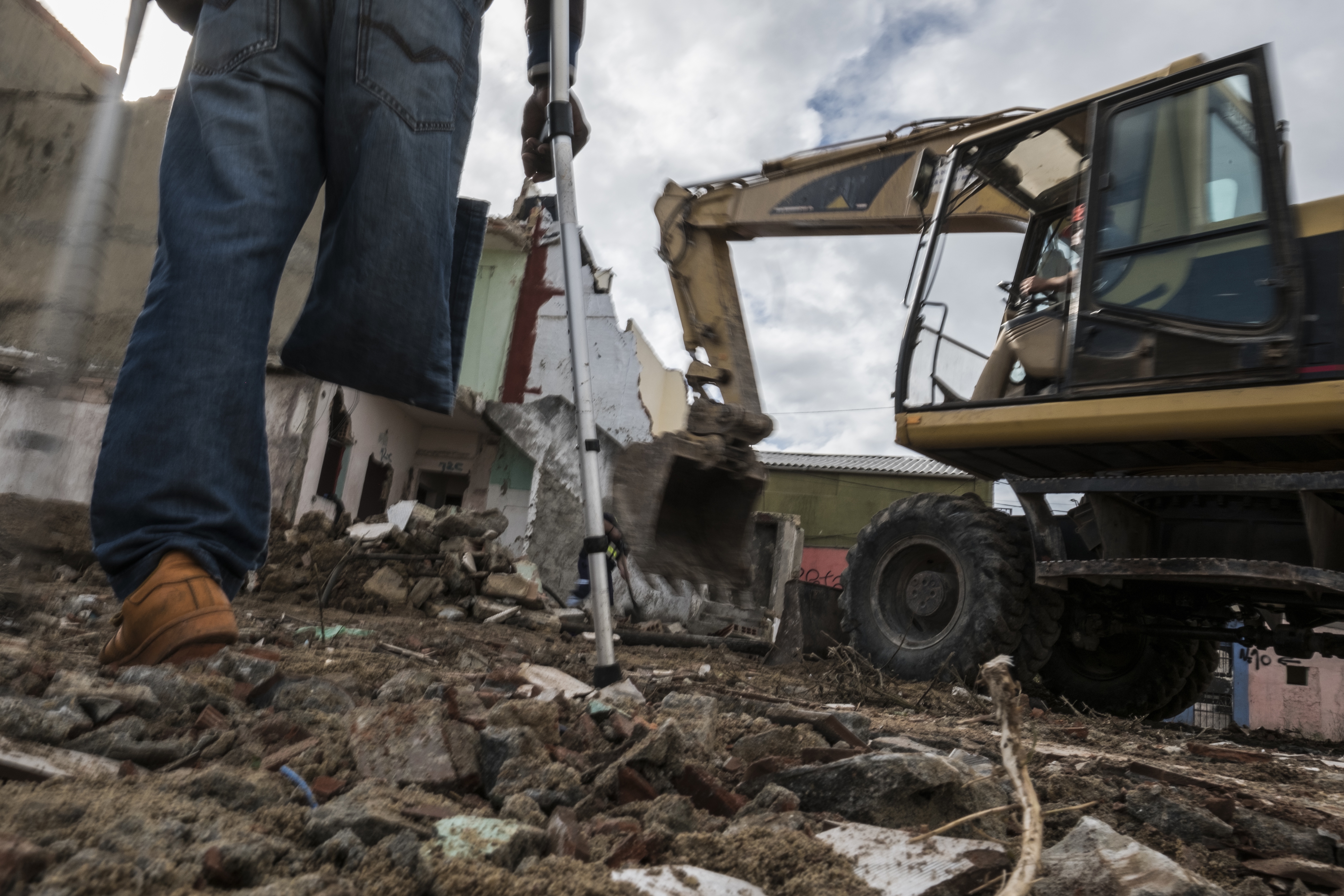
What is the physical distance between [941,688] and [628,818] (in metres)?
3.59

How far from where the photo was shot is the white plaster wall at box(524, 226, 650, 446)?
11344mm

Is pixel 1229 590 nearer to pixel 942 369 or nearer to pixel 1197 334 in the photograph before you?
pixel 1197 334

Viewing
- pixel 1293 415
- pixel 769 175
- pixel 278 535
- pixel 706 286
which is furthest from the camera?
pixel 278 535

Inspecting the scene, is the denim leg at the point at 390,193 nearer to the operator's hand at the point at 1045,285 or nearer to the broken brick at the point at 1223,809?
the broken brick at the point at 1223,809

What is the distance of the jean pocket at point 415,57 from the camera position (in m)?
1.77

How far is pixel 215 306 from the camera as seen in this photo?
1603 mm

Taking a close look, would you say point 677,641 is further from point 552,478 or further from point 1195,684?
point 552,478

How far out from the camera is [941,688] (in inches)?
170

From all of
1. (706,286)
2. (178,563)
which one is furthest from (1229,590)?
(178,563)

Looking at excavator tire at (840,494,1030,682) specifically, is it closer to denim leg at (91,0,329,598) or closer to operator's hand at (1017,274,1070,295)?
operator's hand at (1017,274,1070,295)

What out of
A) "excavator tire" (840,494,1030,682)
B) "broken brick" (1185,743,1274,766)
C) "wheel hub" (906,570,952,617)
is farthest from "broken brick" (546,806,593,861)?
"wheel hub" (906,570,952,617)

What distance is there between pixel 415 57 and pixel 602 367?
9.71 m

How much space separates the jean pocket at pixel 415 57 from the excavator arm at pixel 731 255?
1.06m

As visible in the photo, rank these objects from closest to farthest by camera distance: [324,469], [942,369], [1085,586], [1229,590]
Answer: [1229,590]
[1085,586]
[942,369]
[324,469]
